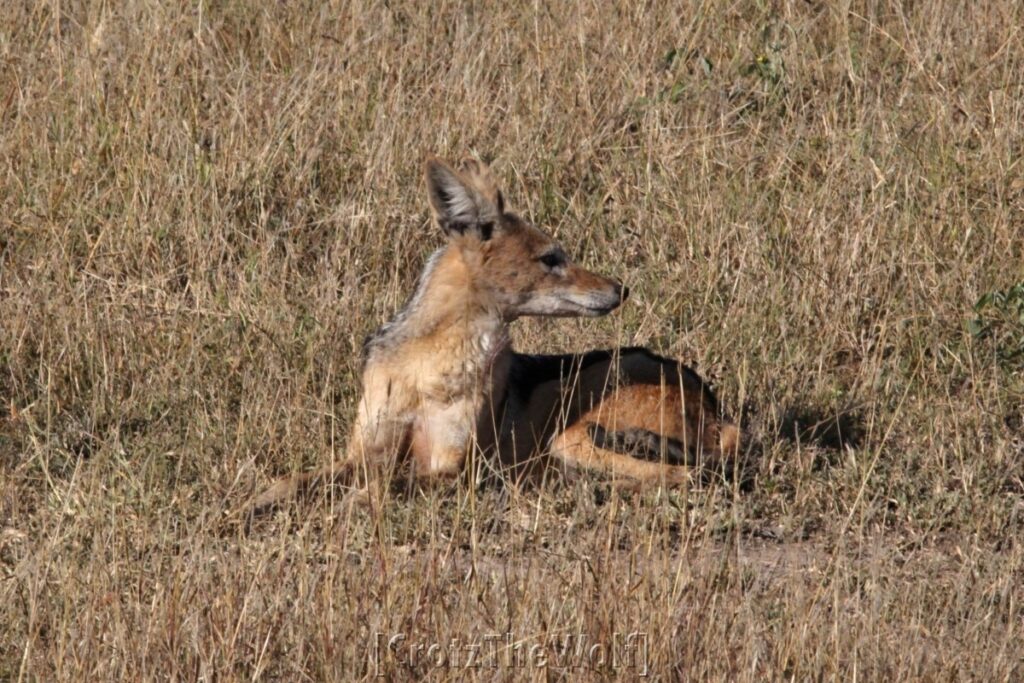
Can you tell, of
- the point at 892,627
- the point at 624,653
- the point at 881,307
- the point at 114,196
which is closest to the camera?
the point at 624,653

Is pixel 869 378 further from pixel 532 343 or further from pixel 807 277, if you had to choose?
pixel 532 343

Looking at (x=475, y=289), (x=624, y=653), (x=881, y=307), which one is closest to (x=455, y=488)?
(x=475, y=289)

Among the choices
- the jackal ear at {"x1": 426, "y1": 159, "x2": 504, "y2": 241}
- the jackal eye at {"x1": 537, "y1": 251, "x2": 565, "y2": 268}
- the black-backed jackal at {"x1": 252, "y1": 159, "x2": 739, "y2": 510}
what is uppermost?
the jackal ear at {"x1": 426, "y1": 159, "x2": 504, "y2": 241}

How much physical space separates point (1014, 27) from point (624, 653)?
598 cm

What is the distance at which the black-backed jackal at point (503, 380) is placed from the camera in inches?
252

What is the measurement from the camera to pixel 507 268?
6.61m

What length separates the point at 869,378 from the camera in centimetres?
707

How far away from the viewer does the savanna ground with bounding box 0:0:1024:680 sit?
4594 mm

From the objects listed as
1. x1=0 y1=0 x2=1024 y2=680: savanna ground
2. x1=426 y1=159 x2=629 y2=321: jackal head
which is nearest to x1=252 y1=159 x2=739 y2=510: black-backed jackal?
x1=426 y1=159 x2=629 y2=321: jackal head

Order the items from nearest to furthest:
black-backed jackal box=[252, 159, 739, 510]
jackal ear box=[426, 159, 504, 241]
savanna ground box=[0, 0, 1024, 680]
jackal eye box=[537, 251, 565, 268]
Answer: savanna ground box=[0, 0, 1024, 680] → black-backed jackal box=[252, 159, 739, 510] → jackal ear box=[426, 159, 504, 241] → jackal eye box=[537, 251, 565, 268]

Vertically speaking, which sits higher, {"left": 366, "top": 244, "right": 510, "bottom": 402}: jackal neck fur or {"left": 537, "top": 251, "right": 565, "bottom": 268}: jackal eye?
{"left": 537, "top": 251, "right": 565, "bottom": 268}: jackal eye

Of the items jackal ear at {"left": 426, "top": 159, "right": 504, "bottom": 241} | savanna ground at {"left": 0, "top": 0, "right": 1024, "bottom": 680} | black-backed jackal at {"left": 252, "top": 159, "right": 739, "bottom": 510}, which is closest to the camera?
savanna ground at {"left": 0, "top": 0, "right": 1024, "bottom": 680}

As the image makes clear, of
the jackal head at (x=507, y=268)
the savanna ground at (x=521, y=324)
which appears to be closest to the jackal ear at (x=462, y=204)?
the jackal head at (x=507, y=268)

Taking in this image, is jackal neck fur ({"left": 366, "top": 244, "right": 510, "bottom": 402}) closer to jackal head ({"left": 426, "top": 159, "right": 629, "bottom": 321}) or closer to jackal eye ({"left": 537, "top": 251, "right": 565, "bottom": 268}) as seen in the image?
jackal head ({"left": 426, "top": 159, "right": 629, "bottom": 321})
